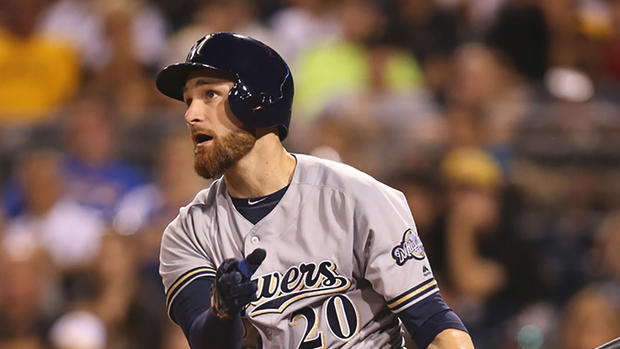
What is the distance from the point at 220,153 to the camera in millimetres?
2947

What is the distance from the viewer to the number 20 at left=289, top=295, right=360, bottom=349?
2.95 metres

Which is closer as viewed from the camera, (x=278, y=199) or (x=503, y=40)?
(x=278, y=199)

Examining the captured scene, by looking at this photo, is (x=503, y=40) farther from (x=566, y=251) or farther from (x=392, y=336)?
(x=392, y=336)

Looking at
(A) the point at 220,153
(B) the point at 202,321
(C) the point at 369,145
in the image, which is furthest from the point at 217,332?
(C) the point at 369,145

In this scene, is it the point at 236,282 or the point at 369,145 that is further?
the point at 369,145

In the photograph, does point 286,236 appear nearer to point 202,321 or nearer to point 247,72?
point 202,321

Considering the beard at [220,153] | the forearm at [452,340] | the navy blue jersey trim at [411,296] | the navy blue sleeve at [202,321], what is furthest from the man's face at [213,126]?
the forearm at [452,340]

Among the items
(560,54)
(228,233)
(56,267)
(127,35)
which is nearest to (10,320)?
(56,267)

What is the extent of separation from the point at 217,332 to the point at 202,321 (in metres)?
0.09

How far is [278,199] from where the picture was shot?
305 cm

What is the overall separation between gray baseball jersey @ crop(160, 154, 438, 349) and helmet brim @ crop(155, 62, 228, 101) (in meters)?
0.43

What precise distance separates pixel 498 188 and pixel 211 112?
327 centimetres

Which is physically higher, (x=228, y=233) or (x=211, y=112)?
(x=211, y=112)

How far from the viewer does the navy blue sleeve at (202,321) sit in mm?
2744
